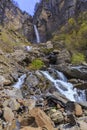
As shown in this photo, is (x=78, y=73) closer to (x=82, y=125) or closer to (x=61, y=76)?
(x=61, y=76)

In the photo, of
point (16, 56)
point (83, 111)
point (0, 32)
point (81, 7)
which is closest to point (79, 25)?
point (81, 7)

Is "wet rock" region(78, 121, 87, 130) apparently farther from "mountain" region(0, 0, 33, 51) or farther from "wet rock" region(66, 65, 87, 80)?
"mountain" region(0, 0, 33, 51)

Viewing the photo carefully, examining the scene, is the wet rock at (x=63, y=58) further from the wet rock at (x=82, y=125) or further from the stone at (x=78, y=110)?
the wet rock at (x=82, y=125)

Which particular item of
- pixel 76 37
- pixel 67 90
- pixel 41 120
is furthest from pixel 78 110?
pixel 76 37

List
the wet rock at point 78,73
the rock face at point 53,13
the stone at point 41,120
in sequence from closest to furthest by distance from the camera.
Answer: the stone at point 41,120 < the wet rock at point 78,73 < the rock face at point 53,13

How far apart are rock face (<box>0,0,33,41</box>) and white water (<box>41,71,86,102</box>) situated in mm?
86459

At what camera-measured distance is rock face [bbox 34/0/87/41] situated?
112750 millimetres

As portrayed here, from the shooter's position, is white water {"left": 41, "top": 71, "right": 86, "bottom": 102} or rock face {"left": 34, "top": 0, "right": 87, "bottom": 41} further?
rock face {"left": 34, "top": 0, "right": 87, "bottom": 41}

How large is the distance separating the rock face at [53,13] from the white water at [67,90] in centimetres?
7015

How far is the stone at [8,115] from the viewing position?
71.5ft

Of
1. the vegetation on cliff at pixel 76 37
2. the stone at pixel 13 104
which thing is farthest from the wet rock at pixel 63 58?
the stone at pixel 13 104

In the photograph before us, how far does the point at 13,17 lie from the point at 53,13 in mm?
23633

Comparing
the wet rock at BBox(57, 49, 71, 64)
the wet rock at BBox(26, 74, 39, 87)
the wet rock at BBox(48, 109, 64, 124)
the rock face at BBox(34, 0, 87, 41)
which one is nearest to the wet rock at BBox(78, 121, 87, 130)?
the wet rock at BBox(48, 109, 64, 124)

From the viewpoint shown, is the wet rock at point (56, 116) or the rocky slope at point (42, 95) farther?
the wet rock at point (56, 116)
